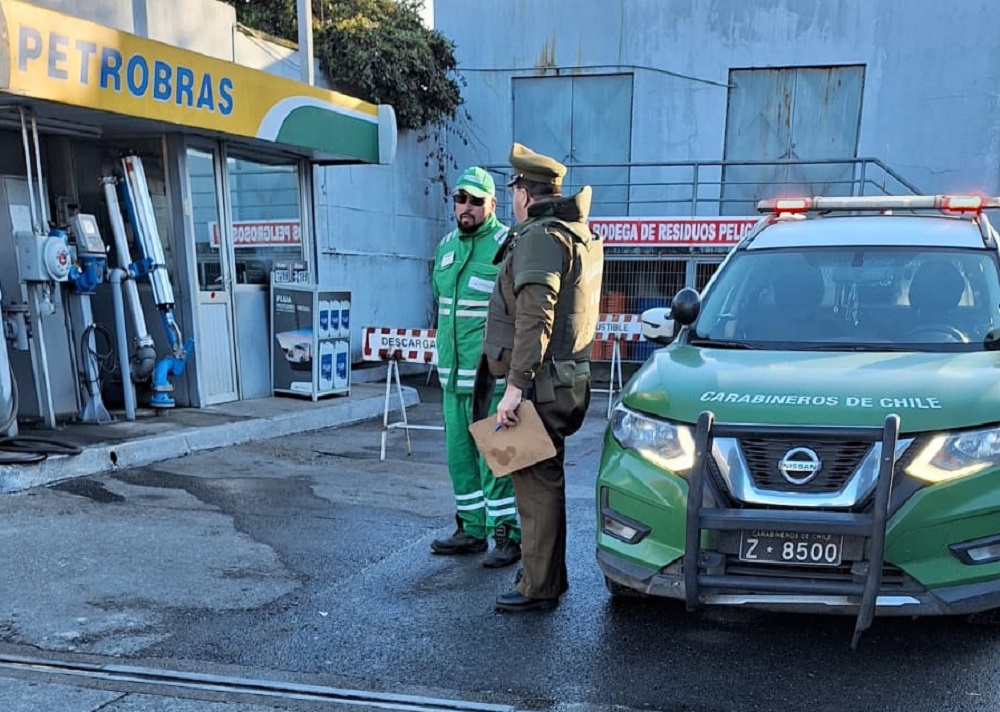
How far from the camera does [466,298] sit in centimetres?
436

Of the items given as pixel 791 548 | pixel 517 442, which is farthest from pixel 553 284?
pixel 791 548

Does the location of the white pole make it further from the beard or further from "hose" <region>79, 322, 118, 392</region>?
the beard

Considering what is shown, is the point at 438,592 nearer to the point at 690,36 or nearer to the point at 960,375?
the point at 960,375

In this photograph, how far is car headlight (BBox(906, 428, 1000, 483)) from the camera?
2949mm

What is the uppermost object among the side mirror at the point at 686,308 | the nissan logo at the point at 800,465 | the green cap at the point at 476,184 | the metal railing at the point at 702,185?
the metal railing at the point at 702,185

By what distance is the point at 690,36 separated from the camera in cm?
1413

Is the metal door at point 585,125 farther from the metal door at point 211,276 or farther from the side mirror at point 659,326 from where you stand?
the side mirror at point 659,326

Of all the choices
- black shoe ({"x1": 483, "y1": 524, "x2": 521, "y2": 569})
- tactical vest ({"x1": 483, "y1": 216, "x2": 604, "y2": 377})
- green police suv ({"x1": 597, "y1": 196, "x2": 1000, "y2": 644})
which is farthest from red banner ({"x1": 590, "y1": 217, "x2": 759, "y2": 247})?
green police suv ({"x1": 597, "y1": 196, "x2": 1000, "y2": 644})

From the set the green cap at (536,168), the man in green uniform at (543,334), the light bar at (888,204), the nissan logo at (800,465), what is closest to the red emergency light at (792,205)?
the light bar at (888,204)

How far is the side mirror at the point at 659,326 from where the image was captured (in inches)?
186

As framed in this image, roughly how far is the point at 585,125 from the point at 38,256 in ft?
34.6

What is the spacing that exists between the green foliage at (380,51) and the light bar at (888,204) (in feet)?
27.4

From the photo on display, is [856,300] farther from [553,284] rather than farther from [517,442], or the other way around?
[517,442]

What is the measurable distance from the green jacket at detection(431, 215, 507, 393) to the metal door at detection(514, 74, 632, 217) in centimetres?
1061
